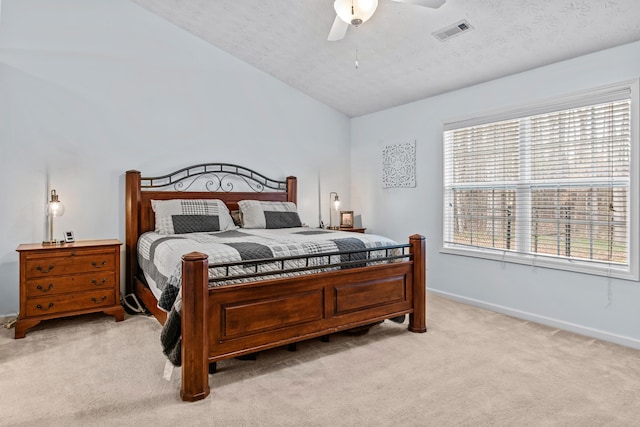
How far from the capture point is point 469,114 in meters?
4.07

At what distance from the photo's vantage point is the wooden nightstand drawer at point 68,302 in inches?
124

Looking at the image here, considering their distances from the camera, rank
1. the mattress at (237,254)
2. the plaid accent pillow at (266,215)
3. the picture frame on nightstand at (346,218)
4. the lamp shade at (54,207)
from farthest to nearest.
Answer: the picture frame on nightstand at (346,218) < the plaid accent pillow at (266,215) < the lamp shade at (54,207) < the mattress at (237,254)

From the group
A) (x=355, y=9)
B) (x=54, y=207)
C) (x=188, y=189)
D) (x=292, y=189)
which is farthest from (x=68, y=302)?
(x=355, y=9)

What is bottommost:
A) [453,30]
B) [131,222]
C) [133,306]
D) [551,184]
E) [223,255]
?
[133,306]

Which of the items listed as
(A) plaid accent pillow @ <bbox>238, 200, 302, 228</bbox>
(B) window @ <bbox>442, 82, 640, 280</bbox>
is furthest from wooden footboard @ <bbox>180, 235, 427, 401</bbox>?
(A) plaid accent pillow @ <bbox>238, 200, 302, 228</bbox>

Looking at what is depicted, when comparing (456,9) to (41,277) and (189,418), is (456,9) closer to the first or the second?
(189,418)

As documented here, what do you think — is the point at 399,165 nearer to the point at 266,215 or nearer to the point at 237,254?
the point at 266,215

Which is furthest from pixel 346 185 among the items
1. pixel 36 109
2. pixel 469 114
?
pixel 36 109

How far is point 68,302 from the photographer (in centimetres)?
329

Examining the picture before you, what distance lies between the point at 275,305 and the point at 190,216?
1.78 meters

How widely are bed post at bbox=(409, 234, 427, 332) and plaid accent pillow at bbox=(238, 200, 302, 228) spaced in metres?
1.58

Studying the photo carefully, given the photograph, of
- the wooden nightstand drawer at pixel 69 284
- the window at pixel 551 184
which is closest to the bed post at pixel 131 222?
the wooden nightstand drawer at pixel 69 284

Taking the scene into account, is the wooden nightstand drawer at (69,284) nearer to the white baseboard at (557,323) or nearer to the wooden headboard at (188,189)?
the wooden headboard at (188,189)

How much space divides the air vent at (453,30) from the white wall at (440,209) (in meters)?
0.83
